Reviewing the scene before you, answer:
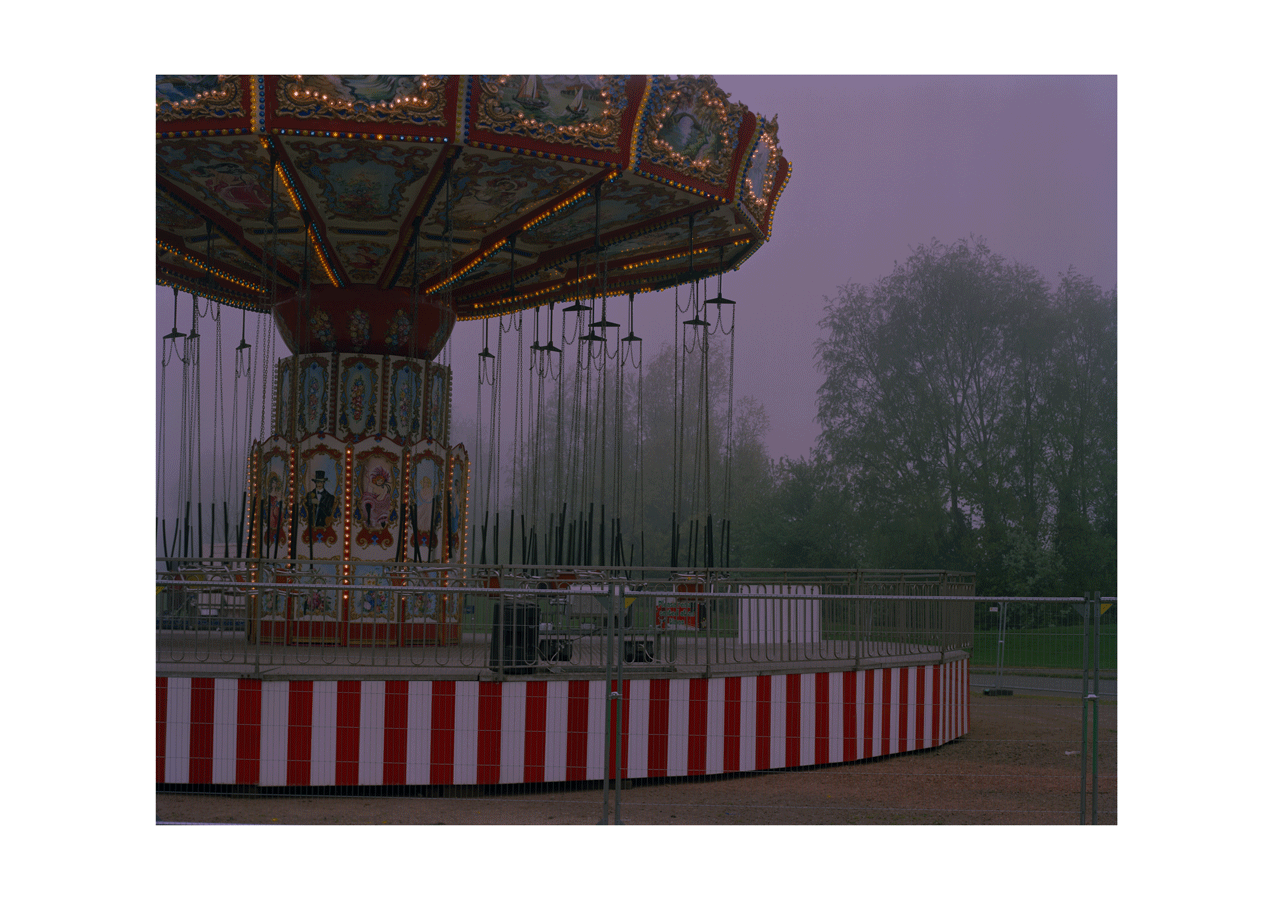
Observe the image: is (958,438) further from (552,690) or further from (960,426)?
(552,690)

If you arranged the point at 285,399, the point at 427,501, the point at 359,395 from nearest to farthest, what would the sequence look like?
1. the point at 427,501
2. the point at 359,395
3. the point at 285,399

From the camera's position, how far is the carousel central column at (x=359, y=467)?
10.4 metres

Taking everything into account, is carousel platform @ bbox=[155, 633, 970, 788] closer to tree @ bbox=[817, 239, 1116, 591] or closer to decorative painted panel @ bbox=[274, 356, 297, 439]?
decorative painted panel @ bbox=[274, 356, 297, 439]

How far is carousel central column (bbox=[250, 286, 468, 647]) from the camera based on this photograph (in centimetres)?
1044

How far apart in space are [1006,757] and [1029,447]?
19809 mm

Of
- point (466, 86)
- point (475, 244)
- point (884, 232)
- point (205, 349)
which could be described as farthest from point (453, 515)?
point (884, 232)

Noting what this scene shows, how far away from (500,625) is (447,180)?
4007 millimetres

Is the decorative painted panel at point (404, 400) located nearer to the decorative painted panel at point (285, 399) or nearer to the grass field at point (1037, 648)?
the decorative painted panel at point (285, 399)

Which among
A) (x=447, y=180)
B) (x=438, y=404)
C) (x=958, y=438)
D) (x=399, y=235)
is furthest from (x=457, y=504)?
(x=958, y=438)

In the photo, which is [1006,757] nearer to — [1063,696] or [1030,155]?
[1063,696]

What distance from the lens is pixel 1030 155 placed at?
27891 millimetres

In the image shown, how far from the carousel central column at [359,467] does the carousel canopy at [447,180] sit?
1.04 ft

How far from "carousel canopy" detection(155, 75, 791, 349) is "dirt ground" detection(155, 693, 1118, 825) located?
475 centimetres

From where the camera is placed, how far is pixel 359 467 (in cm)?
1060
